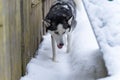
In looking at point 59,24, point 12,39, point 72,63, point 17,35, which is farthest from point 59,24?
point 12,39

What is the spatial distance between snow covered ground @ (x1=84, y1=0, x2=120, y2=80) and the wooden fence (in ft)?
2.85

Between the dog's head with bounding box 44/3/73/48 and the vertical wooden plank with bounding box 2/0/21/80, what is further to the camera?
the dog's head with bounding box 44/3/73/48

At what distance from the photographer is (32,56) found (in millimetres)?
4652

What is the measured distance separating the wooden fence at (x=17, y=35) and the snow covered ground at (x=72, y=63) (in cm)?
→ 16

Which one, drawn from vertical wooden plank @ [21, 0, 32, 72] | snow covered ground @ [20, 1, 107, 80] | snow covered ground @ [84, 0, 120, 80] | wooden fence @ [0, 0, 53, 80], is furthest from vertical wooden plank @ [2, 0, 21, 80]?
snow covered ground @ [84, 0, 120, 80]

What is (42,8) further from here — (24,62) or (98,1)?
(24,62)

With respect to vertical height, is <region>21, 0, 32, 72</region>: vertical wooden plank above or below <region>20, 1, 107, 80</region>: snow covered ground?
above

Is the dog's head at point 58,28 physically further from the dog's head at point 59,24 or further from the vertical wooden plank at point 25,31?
the vertical wooden plank at point 25,31

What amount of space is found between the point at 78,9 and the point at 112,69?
3611 mm

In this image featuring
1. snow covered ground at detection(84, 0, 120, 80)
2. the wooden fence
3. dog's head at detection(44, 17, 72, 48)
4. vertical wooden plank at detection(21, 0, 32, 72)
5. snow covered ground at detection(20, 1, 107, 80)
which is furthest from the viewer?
dog's head at detection(44, 17, 72, 48)

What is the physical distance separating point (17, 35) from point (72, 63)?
122 centimetres

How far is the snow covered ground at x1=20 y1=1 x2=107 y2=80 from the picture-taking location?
404 cm

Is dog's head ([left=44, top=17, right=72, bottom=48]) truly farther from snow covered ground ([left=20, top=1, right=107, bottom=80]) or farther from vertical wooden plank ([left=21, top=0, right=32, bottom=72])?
vertical wooden plank ([left=21, top=0, right=32, bottom=72])

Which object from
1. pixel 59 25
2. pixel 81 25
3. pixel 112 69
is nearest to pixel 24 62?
pixel 59 25
